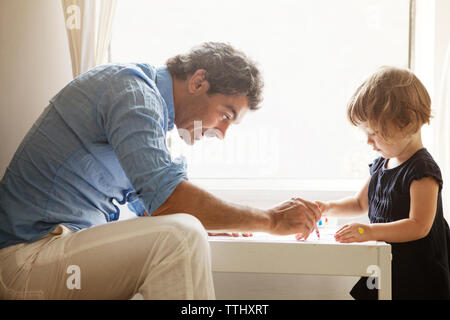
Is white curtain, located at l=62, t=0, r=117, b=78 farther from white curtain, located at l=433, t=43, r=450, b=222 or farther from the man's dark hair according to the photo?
white curtain, located at l=433, t=43, r=450, b=222

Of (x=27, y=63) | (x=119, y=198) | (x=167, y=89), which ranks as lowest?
(x=119, y=198)

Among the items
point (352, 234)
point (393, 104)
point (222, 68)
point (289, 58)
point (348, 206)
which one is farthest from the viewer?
point (289, 58)

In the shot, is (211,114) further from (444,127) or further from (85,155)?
(444,127)

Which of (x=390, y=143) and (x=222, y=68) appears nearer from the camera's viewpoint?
(x=222, y=68)

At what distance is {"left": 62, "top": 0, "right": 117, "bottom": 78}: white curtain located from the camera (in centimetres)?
179

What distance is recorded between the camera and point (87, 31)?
Result: 5.94ft

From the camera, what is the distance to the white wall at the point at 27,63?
174 centimetres

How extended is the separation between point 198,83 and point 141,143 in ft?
1.16

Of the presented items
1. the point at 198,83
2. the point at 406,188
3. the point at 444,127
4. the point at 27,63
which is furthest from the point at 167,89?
the point at 444,127

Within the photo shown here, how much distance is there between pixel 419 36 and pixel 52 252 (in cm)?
180
